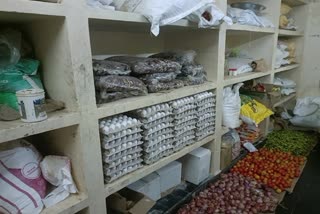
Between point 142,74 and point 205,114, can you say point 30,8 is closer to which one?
point 142,74

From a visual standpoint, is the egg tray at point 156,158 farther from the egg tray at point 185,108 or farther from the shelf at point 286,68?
the shelf at point 286,68

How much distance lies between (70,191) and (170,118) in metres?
0.58

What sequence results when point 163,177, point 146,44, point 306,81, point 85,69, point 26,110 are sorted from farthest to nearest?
point 306,81
point 146,44
point 163,177
point 85,69
point 26,110

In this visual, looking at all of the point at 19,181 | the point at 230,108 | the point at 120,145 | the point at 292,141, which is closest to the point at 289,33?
the point at 292,141

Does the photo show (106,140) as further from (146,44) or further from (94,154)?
(146,44)

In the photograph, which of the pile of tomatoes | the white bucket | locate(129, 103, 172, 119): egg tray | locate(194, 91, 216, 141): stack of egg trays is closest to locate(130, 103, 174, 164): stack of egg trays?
locate(129, 103, 172, 119): egg tray

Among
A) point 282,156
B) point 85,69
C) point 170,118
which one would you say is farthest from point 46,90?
point 282,156

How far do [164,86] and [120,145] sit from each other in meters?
0.38

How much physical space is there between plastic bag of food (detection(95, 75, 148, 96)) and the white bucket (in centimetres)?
27

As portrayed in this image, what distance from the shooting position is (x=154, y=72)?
121cm

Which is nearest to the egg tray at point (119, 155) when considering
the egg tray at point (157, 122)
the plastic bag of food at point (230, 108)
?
the egg tray at point (157, 122)

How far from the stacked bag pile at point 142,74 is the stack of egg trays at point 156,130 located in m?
0.10

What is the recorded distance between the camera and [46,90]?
928 millimetres

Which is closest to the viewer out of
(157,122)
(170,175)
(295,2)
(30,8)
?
(30,8)
